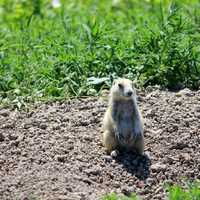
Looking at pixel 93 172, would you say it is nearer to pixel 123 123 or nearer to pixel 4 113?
pixel 123 123

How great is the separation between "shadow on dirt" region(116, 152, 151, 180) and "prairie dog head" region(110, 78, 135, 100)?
0.48 metres

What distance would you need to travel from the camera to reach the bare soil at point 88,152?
23.0ft

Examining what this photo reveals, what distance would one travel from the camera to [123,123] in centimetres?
755

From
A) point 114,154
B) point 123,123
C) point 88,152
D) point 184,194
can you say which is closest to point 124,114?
point 123,123

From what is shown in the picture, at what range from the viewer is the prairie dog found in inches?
295

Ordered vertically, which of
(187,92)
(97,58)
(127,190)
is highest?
(97,58)

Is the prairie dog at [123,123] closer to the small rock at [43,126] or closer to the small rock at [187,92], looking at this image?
the small rock at [43,126]

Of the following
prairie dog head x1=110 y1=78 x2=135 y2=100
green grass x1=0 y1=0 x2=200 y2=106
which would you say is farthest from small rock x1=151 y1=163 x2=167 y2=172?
green grass x1=0 y1=0 x2=200 y2=106

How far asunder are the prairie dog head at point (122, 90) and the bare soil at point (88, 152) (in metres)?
0.48

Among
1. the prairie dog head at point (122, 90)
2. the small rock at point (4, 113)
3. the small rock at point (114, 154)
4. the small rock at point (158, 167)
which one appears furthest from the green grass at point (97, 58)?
the small rock at point (158, 167)

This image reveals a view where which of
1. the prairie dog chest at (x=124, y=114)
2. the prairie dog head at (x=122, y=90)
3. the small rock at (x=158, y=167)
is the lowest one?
the small rock at (x=158, y=167)

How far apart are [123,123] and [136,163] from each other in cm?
34

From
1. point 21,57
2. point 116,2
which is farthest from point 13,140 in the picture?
point 116,2

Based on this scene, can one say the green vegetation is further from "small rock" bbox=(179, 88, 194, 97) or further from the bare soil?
"small rock" bbox=(179, 88, 194, 97)
